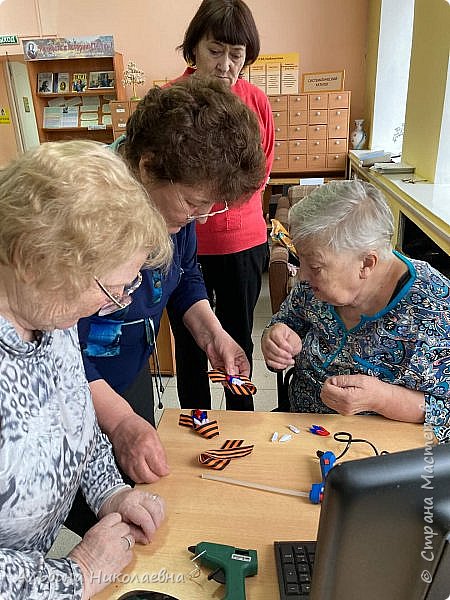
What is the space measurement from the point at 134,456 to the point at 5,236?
1.89 ft

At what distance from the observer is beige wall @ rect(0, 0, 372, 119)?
5.20 m

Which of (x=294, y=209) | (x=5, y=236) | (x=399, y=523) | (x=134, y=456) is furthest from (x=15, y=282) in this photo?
(x=294, y=209)

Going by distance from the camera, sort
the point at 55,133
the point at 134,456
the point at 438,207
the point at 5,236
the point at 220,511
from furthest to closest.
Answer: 1. the point at 55,133
2. the point at 438,207
3. the point at 134,456
4. the point at 220,511
5. the point at 5,236

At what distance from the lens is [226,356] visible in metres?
1.46

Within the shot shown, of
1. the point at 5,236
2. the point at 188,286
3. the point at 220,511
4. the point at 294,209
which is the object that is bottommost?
the point at 220,511

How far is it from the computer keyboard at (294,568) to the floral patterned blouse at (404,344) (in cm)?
54

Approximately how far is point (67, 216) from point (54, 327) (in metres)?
0.23

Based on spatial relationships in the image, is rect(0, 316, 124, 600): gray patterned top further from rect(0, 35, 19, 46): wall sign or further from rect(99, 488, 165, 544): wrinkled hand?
rect(0, 35, 19, 46): wall sign

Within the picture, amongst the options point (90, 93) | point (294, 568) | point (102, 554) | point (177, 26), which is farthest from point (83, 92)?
point (294, 568)

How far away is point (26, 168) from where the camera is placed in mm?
721

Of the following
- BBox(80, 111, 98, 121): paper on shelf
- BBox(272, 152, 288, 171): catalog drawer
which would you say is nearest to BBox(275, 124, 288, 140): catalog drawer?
BBox(272, 152, 288, 171): catalog drawer

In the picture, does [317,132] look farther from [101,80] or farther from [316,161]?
[101,80]

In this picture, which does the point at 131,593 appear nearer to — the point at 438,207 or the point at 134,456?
the point at 134,456

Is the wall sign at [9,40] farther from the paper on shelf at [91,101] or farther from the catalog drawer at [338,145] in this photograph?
the catalog drawer at [338,145]
